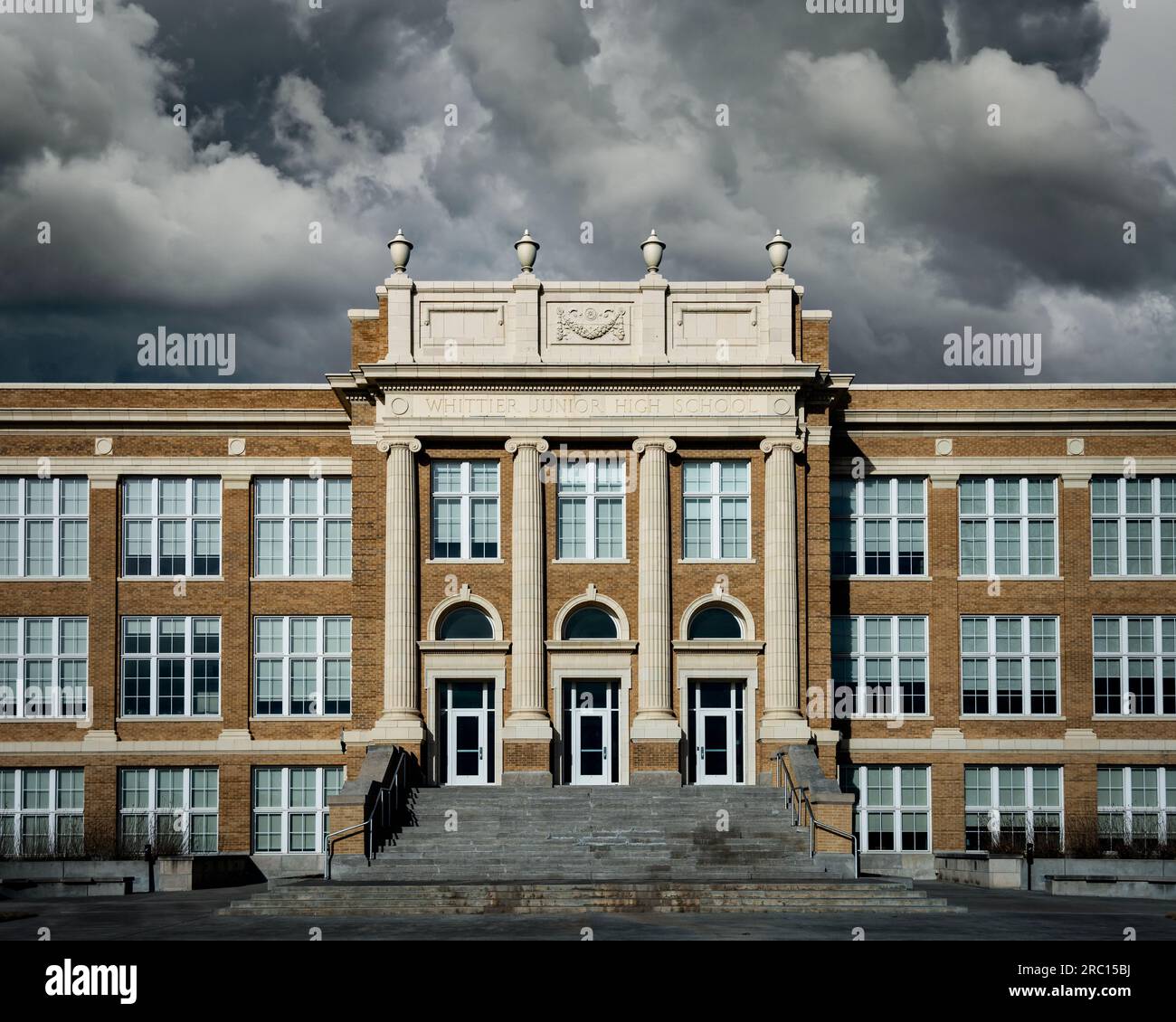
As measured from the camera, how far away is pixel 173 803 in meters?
40.1

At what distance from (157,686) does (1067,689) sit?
23536 mm

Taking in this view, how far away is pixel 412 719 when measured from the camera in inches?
1441

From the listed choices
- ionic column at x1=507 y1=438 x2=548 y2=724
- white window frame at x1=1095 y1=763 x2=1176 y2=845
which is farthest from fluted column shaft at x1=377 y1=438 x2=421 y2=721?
white window frame at x1=1095 y1=763 x2=1176 y2=845

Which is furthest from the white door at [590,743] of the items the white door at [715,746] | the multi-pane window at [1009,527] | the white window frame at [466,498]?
the multi-pane window at [1009,527]

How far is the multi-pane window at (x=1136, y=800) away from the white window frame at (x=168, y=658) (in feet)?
75.0

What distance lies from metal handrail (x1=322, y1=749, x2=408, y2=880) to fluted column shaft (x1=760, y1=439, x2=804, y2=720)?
340 inches

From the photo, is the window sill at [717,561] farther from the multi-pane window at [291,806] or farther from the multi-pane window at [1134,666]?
the multi-pane window at [291,806]

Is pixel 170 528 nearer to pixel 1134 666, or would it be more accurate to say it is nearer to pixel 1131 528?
pixel 1131 528

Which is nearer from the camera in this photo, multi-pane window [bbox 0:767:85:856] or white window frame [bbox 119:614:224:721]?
multi-pane window [bbox 0:767:85:856]

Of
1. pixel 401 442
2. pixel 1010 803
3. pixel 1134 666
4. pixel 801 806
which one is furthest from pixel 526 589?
pixel 1134 666

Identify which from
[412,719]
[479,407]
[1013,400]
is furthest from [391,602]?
[1013,400]

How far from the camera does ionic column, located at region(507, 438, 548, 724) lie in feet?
Result: 121

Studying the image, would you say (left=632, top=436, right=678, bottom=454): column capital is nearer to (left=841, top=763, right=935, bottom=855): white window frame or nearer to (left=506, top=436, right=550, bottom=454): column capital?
(left=506, top=436, right=550, bottom=454): column capital

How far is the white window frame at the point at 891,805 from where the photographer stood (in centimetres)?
3934
